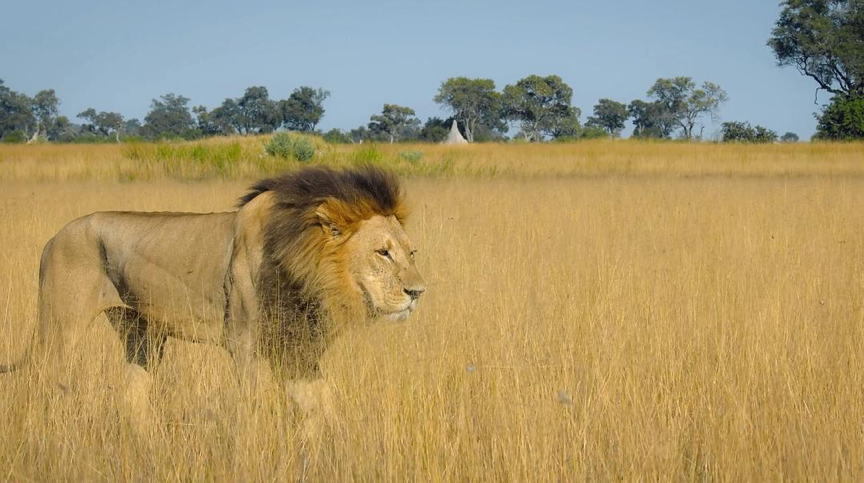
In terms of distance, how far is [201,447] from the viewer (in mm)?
3346

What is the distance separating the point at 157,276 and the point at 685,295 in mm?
3575

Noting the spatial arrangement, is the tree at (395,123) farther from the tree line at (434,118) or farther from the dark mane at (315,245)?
the dark mane at (315,245)

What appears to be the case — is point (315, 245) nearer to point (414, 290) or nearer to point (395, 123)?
point (414, 290)

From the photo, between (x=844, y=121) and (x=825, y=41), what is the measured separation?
36.2 feet

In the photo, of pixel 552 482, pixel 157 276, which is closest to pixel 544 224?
pixel 157 276

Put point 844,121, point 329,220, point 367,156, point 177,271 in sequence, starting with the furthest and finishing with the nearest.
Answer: point 844,121 < point 367,156 < point 177,271 < point 329,220

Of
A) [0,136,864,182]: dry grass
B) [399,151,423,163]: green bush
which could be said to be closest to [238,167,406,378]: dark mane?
[0,136,864,182]: dry grass

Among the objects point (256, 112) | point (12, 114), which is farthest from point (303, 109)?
point (12, 114)

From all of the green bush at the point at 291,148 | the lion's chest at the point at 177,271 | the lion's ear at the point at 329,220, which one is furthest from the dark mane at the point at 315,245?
the green bush at the point at 291,148

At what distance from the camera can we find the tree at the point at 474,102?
78.0 m

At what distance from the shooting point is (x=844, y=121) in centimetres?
3944

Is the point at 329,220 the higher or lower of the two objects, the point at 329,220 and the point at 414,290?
the higher

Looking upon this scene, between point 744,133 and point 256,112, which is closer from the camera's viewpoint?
point 744,133

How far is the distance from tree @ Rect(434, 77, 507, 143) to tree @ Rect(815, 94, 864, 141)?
39090 mm
